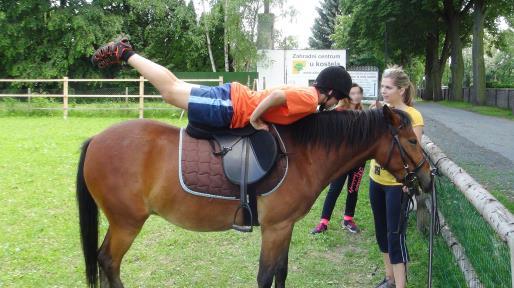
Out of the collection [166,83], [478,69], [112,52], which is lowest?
[166,83]

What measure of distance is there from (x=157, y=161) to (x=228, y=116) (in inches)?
24.7

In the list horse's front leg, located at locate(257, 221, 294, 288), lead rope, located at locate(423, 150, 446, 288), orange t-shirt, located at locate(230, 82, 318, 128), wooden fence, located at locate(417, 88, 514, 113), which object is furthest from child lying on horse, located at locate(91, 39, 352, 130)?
wooden fence, located at locate(417, 88, 514, 113)

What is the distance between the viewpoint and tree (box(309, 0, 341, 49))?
193 feet

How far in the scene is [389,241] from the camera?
13.1 feet

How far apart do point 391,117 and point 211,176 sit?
4.47ft

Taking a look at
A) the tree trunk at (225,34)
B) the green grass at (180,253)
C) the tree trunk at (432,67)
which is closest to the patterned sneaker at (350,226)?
the green grass at (180,253)

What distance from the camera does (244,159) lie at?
3.46 m

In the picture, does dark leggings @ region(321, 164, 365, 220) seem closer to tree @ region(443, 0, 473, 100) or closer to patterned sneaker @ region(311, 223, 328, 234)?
patterned sneaker @ region(311, 223, 328, 234)

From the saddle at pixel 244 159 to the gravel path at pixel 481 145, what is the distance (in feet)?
15.8

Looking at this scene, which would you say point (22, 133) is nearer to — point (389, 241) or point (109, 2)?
point (389, 241)

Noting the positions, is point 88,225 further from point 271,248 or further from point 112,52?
point 271,248

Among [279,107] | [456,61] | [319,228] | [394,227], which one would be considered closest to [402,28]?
[456,61]

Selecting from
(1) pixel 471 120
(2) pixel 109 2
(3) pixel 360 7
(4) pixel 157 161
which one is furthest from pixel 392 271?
(2) pixel 109 2

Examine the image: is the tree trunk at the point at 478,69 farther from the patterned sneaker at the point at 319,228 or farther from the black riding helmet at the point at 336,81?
the black riding helmet at the point at 336,81
